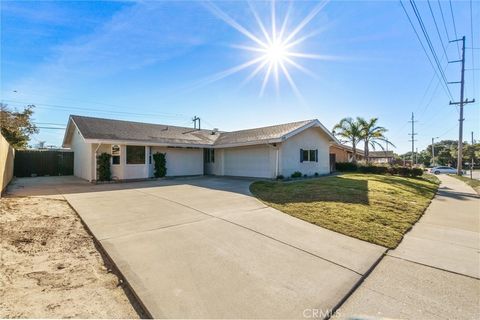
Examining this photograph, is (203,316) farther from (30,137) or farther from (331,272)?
(30,137)

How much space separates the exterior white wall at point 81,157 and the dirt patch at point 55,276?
922cm

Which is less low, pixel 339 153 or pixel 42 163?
pixel 339 153

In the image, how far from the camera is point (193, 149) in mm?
16891

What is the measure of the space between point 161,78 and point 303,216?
38.5 ft

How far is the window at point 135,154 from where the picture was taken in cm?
1372

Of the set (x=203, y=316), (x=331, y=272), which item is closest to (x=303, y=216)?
(x=331, y=272)

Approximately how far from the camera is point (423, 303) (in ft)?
8.27

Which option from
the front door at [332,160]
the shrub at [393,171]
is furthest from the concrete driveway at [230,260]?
the shrub at [393,171]

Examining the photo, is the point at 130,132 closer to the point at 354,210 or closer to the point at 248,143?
the point at 248,143

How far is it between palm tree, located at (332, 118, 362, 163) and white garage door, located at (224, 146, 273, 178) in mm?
13189

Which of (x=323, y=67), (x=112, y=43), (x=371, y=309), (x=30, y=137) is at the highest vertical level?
(x=112, y=43)

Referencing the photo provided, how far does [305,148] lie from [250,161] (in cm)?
387

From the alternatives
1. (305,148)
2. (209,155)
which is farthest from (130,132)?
(305,148)

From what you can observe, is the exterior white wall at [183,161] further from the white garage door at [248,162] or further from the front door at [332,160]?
the front door at [332,160]
